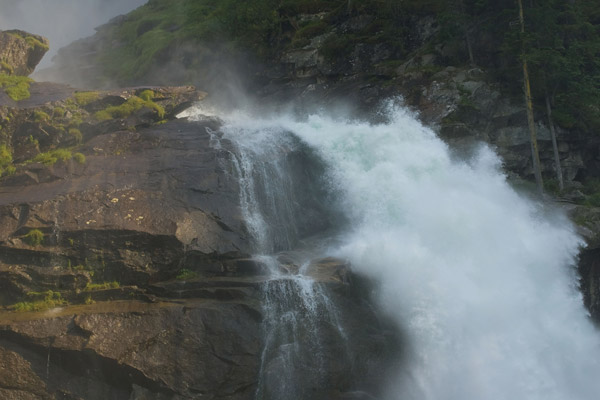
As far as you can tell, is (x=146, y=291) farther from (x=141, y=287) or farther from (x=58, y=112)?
(x=58, y=112)

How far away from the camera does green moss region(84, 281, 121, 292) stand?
11633mm

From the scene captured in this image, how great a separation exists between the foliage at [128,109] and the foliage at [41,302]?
26.8ft

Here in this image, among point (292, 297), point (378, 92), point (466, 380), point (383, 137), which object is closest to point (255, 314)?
point (292, 297)

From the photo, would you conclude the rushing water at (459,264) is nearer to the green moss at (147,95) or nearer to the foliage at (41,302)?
the green moss at (147,95)

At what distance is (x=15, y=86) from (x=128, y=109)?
4.75m

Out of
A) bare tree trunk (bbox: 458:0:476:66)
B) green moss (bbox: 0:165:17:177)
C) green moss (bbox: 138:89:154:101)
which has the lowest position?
green moss (bbox: 0:165:17:177)

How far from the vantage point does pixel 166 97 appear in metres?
20.0

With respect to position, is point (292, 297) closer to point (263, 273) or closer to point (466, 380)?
point (263, 273)

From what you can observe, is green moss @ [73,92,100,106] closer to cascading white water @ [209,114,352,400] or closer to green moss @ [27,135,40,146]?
green moss @ [27,135,40,146]

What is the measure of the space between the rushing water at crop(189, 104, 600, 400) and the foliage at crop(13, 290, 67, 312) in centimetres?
820

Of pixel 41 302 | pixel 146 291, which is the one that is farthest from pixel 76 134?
pixel 146 291

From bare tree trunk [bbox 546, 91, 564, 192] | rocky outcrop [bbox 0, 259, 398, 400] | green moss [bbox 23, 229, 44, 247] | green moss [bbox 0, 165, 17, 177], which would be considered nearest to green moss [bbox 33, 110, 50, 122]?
green moss [bbox 0, 165, 17, 177]

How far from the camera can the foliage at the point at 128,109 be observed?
1744 cm

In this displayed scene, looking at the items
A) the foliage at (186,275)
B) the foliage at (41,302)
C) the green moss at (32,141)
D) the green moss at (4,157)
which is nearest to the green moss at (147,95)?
the green moss at (32,141)
